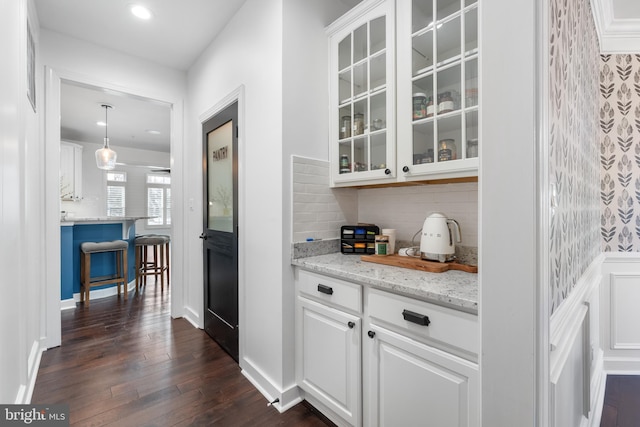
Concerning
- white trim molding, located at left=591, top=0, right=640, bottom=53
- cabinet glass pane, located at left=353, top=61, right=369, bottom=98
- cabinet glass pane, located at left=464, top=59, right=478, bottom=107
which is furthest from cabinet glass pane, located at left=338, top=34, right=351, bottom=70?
white trim molding, located at left=591, top=0, right=640, bottom=53

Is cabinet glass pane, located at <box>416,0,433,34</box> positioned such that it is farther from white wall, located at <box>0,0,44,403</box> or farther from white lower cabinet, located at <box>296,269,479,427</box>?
white wall, located at <box>0,0,44,403</box>

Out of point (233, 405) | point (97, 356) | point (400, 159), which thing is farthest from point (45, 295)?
point (400, 159)

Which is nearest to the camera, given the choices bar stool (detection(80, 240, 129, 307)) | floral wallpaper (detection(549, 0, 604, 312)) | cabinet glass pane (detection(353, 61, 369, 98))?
floral wallpaper (detection(549, 0, 604, 312))

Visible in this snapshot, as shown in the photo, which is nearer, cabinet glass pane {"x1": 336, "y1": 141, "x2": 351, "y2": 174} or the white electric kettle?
the white electric kettle

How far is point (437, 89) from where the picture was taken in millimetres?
1536

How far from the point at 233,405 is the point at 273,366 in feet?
1.01

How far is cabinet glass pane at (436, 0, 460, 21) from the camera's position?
1.48 meters

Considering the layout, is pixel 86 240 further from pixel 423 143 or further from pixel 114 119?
pixel 423 143

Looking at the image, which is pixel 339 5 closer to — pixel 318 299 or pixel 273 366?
pixel 318 299

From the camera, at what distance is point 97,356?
234cm

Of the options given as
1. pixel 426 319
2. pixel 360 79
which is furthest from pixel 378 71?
pixel 426 319

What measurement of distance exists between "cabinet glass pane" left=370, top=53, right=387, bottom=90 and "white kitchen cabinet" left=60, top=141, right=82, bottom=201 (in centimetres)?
624

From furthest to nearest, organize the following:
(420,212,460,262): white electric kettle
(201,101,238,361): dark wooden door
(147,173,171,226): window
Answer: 1. (147,173,171,226): window
2. (201,101,238,361): dark wooden door
3. (420,212,460,262): white electric kettle

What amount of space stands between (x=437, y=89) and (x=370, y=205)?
36.2 inches
